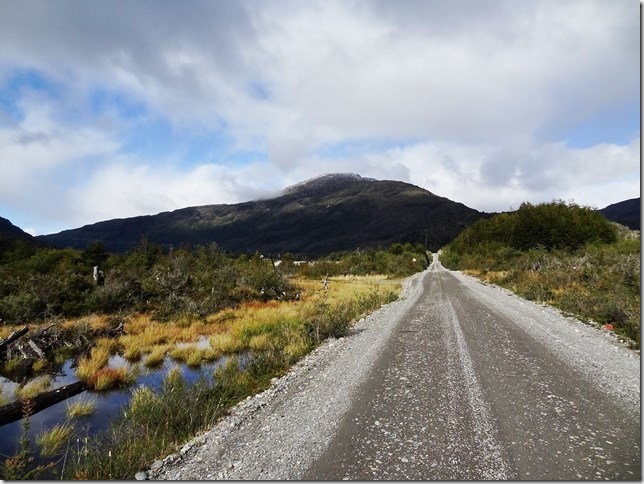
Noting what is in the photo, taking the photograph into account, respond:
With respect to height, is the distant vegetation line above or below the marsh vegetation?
above

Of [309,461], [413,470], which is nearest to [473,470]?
[413,470]

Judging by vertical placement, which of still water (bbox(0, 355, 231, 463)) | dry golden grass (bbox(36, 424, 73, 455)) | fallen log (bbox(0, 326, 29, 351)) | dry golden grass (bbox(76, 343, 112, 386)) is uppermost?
fallen log (bbox(0, 326, 29, 351))

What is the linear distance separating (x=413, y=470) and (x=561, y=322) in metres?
13.1

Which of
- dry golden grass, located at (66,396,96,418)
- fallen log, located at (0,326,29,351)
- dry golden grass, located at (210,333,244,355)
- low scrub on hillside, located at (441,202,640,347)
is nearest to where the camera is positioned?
dry golden grass, located at (66,396,96,418)

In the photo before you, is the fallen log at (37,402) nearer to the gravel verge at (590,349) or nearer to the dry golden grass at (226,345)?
the dry golden grass at (226,345)

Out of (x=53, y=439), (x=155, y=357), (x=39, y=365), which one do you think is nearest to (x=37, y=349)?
(x=39, y=365)

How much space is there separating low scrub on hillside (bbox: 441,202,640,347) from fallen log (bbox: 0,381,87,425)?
1630 cm

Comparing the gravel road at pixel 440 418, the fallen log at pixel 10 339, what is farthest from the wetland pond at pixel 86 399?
the gravel road at pixel 440 418

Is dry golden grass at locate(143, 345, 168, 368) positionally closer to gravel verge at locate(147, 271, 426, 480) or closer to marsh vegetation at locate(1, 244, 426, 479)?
marsh vegetation at locate(1, 244, 426, 479)

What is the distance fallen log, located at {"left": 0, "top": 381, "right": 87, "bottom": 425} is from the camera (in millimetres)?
8477

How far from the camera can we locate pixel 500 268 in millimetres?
50344

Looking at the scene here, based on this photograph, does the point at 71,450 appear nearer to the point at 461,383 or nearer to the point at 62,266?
the point at 461,383

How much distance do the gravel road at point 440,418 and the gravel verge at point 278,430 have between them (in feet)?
0.08

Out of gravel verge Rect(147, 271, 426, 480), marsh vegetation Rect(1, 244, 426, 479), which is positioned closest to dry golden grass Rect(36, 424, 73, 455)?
marsh vegetation Rect(1, 244, 426, 479)
